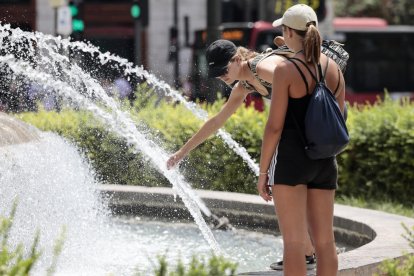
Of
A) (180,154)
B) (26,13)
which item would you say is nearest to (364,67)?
(26,13)

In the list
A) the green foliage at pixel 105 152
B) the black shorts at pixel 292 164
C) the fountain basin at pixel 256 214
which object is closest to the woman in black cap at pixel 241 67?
the black shorts at pixel 292 164

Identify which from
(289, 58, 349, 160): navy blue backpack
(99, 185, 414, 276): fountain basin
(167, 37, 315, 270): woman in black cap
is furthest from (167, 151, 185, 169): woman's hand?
(289, 58, 349, 160): navy blue backpack

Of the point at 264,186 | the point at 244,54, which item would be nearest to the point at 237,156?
the point at 244,54

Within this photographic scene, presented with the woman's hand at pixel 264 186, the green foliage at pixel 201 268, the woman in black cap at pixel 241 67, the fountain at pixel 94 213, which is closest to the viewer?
the green foliage at pixel 201 268

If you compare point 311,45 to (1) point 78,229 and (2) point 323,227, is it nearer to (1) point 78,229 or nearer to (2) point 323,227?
(2) point 323,227

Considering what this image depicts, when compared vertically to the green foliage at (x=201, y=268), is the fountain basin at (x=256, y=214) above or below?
below

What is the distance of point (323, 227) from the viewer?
513 cm

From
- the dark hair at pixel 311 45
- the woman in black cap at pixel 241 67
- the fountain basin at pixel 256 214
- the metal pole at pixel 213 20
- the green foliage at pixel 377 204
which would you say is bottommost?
the green foliage at pixel 377 204

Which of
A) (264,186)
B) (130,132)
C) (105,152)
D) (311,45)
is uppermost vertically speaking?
(311,45)

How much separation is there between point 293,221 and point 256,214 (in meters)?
3.77

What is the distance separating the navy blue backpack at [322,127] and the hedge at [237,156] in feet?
16.5

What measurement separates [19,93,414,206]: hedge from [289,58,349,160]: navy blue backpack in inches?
197

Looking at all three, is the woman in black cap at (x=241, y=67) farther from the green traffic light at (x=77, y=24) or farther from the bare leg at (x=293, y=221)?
the green traffic light at (x=77, y=24)

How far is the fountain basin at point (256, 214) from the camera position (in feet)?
22.3
